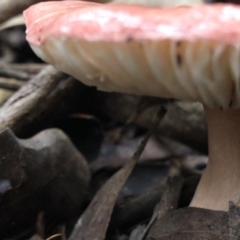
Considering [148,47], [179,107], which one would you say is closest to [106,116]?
[179,107]

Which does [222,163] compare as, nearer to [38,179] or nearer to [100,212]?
[100,212]

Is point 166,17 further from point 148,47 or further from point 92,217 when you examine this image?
point 92,217

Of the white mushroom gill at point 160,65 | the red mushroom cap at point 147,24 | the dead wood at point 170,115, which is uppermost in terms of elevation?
the red mushroom cap at point 147,24

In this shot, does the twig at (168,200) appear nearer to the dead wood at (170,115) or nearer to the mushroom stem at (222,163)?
the mushroom stem at (222,163)

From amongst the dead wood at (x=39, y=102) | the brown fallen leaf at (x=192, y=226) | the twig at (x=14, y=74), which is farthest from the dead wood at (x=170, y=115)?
the brown fallen leaf at (x=192, y=226)

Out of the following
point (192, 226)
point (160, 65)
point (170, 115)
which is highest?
point (160, 65)

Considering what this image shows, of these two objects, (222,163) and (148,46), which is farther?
(222,163)

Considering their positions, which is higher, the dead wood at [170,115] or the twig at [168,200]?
the twig at [168,200]

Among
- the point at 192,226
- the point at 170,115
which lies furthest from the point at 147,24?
the point at 170,115
